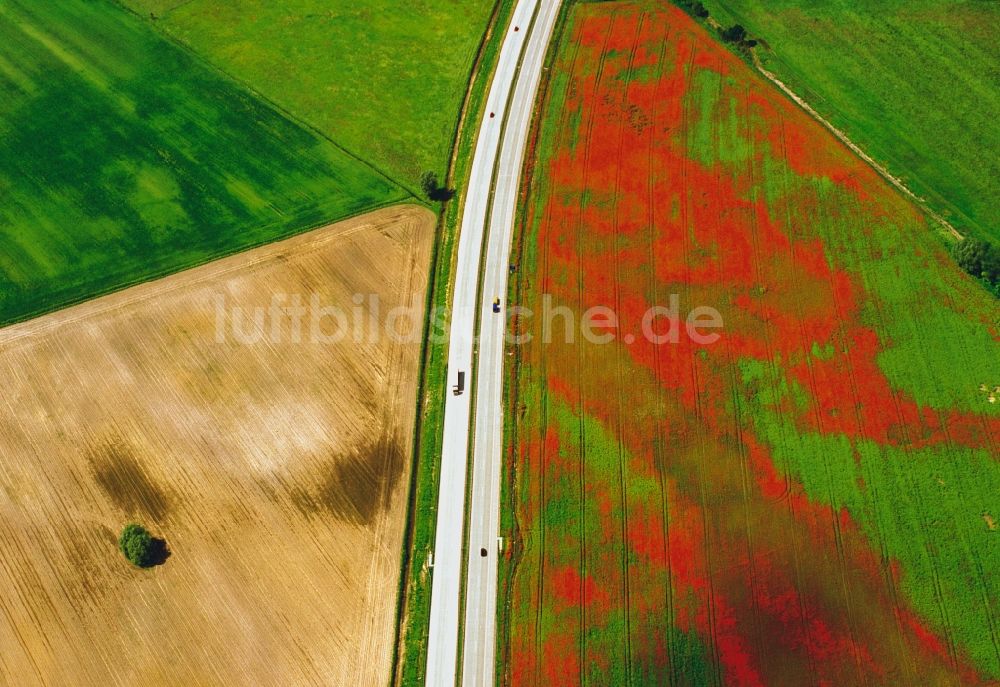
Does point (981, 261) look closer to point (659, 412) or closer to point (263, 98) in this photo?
point (659, 412)

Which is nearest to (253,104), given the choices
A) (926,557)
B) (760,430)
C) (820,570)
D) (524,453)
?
(524,453)

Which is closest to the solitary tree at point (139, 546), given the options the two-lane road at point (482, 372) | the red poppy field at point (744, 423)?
the two-lane road at point (482, 372)

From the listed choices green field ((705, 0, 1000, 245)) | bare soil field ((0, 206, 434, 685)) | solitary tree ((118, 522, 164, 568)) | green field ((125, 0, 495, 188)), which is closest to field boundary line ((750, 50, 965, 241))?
green field ((705, 0, 1000, 245))

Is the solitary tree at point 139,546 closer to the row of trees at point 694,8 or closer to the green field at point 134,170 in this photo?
the green field at point 134,170

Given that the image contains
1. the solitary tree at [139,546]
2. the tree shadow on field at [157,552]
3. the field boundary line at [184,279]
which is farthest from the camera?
the field boundary line at [184,279]

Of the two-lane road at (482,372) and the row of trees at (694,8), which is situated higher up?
the row of trees at (694,8)

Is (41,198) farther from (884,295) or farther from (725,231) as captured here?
(884,295)

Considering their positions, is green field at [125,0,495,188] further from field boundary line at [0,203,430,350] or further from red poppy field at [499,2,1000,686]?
red poppy field at [499,2,1000,686]
